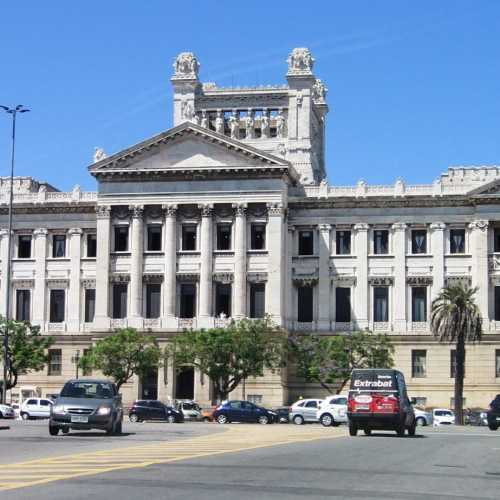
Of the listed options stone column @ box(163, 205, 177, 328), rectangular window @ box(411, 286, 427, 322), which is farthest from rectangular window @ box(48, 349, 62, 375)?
rectangular window @ box(411, 286, 427, 322)

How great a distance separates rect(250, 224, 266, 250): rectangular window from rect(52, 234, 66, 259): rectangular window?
15.5 meters

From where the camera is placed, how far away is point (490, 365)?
85188mm

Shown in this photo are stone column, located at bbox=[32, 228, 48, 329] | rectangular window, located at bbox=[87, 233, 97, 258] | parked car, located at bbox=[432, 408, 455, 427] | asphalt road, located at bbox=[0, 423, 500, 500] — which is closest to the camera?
asphalt road, located at bbox=[0, 423, 500, 500]

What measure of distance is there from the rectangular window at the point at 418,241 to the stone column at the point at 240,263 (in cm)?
1262

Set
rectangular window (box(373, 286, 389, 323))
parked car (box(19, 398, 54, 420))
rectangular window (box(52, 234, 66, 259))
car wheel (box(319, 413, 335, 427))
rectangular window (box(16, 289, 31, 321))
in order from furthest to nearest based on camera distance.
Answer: rectangular window (box(52, 234, 66, 259)), rectangular window (box(16, 289, 31, 321)), rectangular window (box(373, 286, 389, 323)), parked car (box(19, 398, 54, 420)), car wheel (box(319, 413, 335, 427))

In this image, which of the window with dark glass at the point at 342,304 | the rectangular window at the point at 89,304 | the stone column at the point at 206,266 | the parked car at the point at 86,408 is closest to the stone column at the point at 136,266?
the stone column at the point at 206,266

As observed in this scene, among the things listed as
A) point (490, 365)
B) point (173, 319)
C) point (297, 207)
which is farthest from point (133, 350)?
point (490, 365)

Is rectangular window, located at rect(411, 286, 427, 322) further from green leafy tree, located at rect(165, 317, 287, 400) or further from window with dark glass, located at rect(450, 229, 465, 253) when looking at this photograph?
green leafy tree, located at rect(165, 317, 287, 400)

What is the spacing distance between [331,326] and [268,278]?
648 centimetres

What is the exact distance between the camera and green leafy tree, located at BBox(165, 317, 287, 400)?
80.0 meters

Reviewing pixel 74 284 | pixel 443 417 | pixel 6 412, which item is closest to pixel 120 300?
pixel 74 284

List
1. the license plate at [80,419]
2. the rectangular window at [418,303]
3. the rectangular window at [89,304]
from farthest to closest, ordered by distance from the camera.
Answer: the rectangular window at [89,304] < the rectangular window at [418,303] < the license plate at [80,419]

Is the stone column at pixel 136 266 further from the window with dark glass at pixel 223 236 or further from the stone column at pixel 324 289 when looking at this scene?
the stone column at pixel 324 289

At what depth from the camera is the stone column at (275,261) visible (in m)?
85.5
